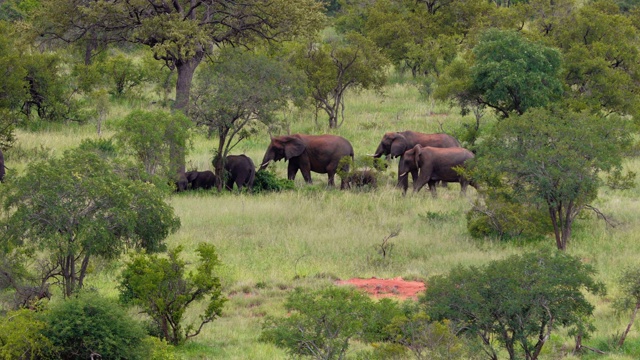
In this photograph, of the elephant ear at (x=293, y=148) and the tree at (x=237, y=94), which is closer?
the tree at (x=237, y=94)

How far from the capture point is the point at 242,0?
29.2 metres

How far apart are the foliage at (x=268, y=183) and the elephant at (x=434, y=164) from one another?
2.97 m

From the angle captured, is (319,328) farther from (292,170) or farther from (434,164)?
(292,170)

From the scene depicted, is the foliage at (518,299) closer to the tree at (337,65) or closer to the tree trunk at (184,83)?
the tree trunk at (184,83)

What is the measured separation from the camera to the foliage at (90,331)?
13.2 meters

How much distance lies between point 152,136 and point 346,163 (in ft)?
19.6

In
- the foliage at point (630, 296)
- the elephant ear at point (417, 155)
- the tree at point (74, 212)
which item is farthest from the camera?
the elephant ear at point (417, 155)

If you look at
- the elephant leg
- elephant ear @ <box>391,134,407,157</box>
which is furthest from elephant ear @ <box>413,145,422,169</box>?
the elephant leg

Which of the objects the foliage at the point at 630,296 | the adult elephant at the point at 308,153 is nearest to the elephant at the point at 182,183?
the adult elephant at the point at 308,153

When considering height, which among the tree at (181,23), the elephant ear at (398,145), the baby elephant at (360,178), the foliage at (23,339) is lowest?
the baby elephant at (360,178)

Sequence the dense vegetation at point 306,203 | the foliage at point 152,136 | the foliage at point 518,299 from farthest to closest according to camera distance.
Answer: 1. the foliage at point 152,136
2. the dense vegetation at point 306,203
3. the foliage at point 518,299

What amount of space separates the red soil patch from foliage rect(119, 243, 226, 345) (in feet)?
10.9

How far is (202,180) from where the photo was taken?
27.7 metres

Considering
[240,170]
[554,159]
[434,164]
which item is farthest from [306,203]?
[554,159]
